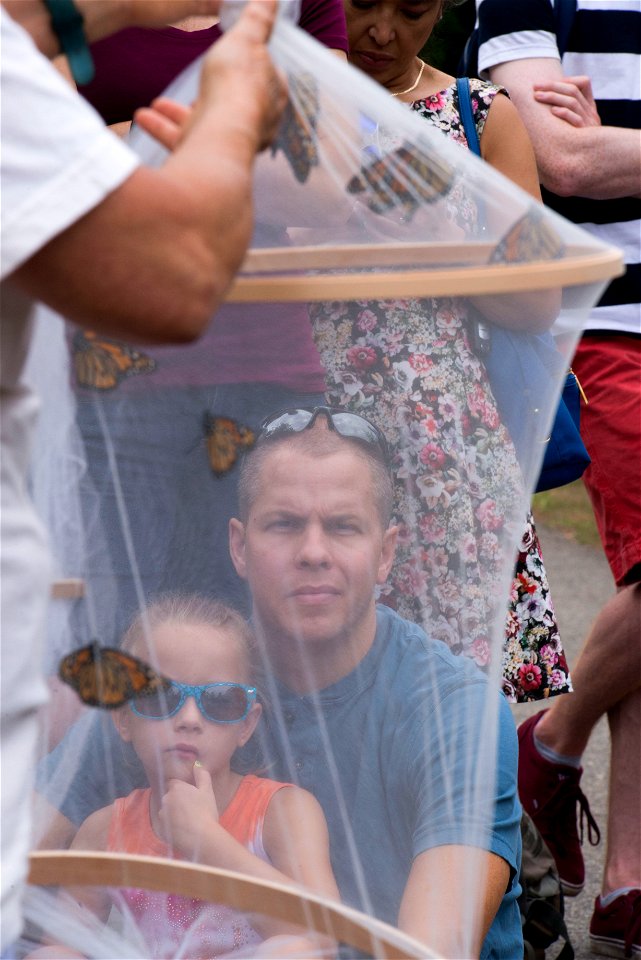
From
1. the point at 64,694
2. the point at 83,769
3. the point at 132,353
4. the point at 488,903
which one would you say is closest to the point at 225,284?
the point at 132,353

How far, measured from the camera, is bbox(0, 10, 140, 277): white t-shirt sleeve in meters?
0.99

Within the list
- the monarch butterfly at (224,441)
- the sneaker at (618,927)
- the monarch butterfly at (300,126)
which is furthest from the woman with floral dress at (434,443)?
the sneaker at (618,927)

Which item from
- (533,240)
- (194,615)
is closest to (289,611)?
(194,615)

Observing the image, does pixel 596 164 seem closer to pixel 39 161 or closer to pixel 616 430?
pixel 616 430

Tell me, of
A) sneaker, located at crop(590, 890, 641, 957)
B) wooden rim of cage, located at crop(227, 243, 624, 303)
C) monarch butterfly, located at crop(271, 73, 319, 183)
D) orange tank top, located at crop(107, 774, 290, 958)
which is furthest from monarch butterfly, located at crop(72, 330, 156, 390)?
sneaker, located at crop(590, 890, 641, 957)

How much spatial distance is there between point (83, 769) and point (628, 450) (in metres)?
1.45

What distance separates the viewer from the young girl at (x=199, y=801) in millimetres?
1701

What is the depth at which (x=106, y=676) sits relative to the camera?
1.64 metres

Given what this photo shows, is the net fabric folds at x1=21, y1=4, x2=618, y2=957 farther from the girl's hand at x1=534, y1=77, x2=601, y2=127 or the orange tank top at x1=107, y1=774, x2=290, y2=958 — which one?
the girl's hand at x1=534, y1=77, x2=601, y2=127

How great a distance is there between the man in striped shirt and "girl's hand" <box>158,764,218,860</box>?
1.37 m

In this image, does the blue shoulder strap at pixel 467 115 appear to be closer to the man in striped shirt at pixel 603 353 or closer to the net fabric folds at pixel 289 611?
the man in striped shirt at pixel 603 353

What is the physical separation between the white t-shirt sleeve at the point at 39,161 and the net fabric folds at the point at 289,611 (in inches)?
18.3

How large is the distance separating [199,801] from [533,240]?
79 centimetres

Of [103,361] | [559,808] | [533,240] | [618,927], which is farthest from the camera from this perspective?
[559,808]
